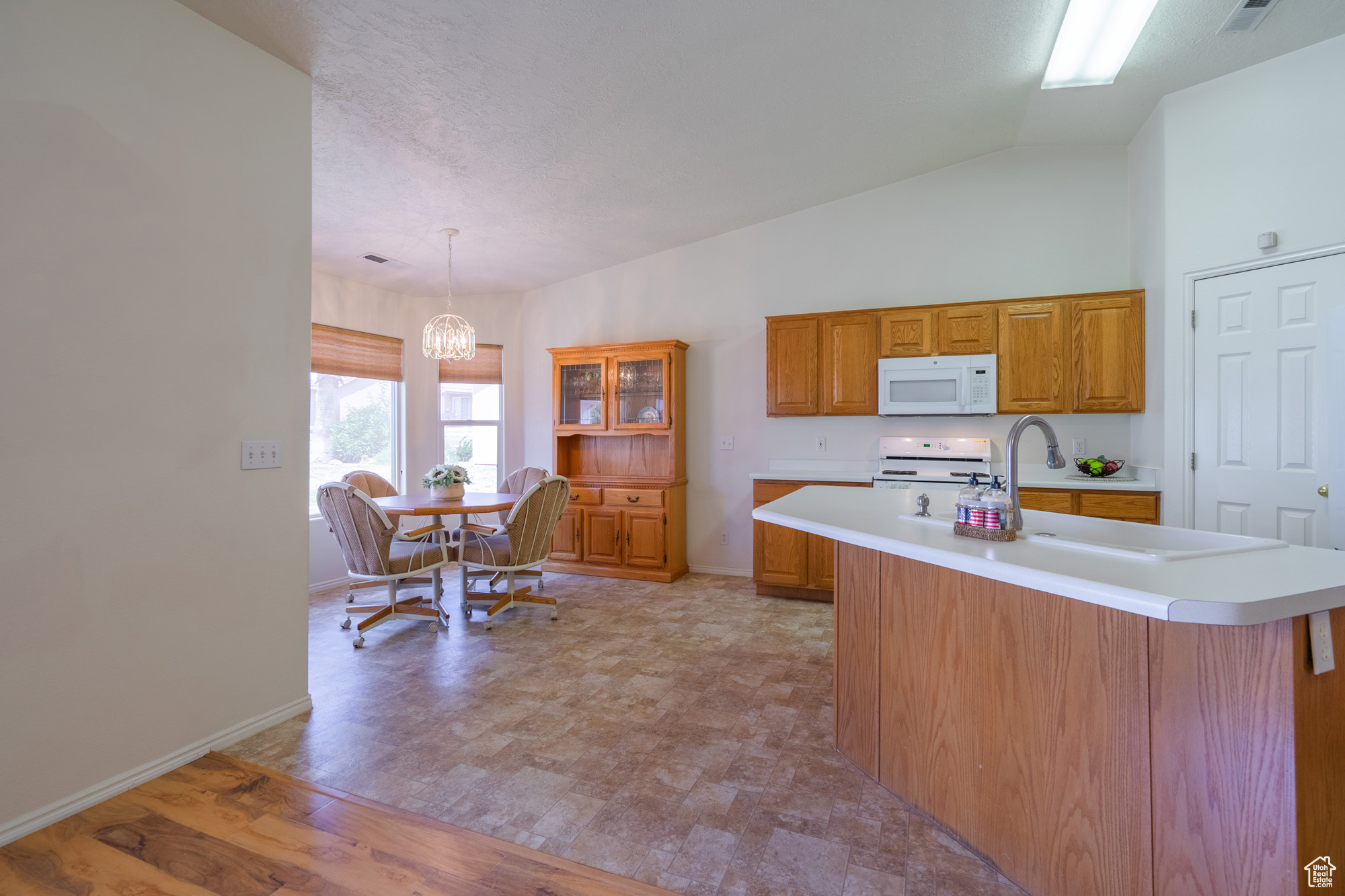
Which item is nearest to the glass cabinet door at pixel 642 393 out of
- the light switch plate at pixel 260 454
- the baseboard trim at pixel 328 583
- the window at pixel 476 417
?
the window at pixel 476 417

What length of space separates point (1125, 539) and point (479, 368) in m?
5.26

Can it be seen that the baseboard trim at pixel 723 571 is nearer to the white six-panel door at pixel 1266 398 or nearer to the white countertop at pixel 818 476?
the white countertop at pixel 818 476

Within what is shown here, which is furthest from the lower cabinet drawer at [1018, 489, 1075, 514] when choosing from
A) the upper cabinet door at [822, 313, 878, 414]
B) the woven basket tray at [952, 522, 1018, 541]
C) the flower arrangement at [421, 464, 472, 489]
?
the flower arrangement at [421, 464, 472, 489]

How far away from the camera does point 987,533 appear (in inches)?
64.7

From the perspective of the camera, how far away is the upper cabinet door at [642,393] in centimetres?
489

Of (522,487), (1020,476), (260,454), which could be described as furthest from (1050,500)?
(260,454)

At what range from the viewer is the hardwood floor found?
1.50 metres

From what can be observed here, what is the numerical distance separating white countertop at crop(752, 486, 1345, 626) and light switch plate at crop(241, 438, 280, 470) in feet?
7.08

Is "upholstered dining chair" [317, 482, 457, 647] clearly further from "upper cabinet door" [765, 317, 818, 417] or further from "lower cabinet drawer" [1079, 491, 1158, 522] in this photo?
"lower cabinet drawer" [1079, 491, 1158, 522]

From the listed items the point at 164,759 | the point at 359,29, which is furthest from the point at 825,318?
the point at 164,759

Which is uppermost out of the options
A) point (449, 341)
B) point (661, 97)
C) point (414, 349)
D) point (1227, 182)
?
point (661, 97)

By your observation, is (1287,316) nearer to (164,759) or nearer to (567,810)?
(567,810)

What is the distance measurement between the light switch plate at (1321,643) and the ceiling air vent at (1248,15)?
115 inches

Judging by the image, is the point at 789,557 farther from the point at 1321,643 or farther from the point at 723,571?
the point at 1321,643
